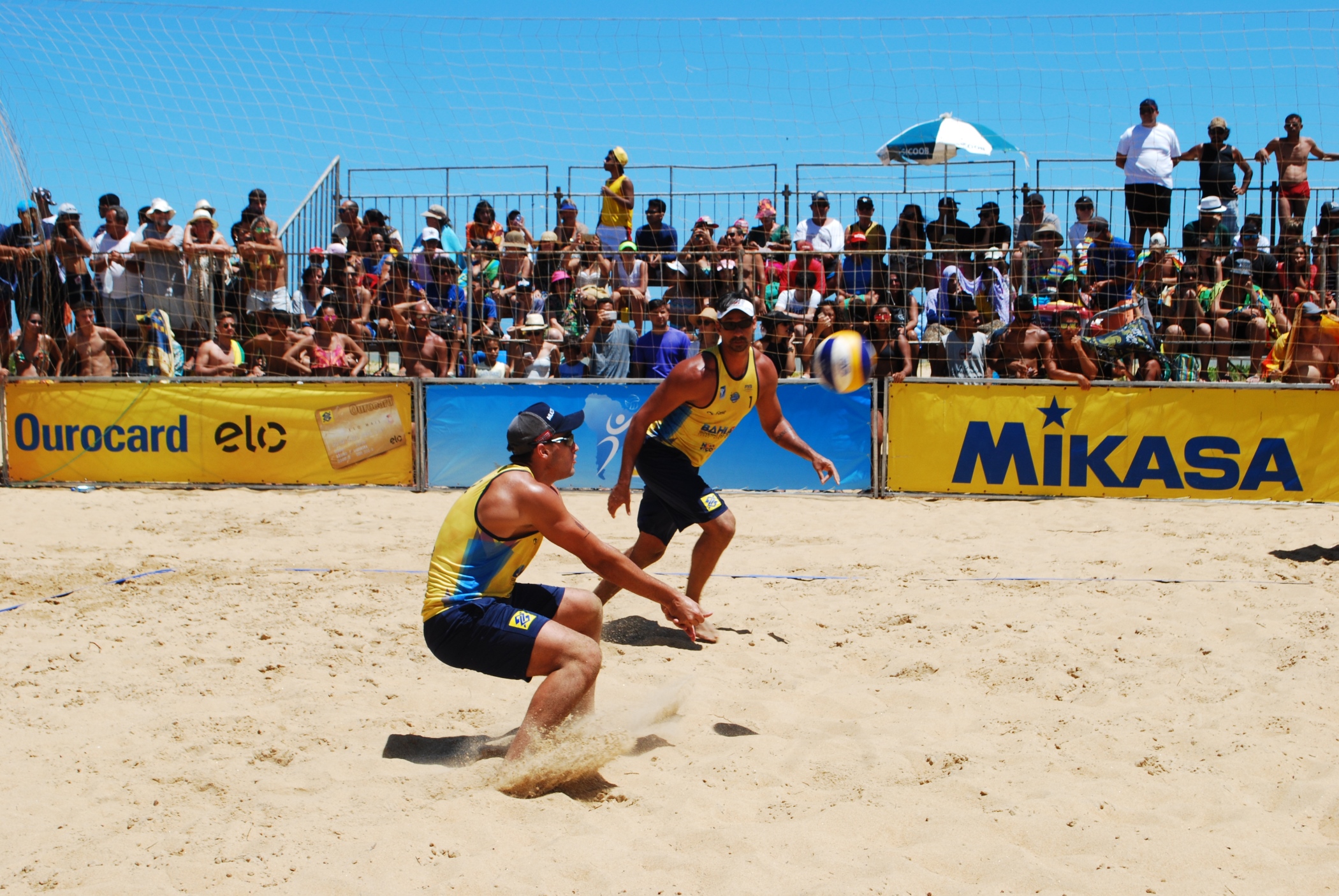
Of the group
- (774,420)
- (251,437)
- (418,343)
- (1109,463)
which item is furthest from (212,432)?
→ (1109,463)

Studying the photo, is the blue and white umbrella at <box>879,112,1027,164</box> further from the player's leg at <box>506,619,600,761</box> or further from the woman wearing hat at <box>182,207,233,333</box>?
the player's leg at <box>506,619,600,761</box>

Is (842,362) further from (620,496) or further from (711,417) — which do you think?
(620,496)

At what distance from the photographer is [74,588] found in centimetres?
576

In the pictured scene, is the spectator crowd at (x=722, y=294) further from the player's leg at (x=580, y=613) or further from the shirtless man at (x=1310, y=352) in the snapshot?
the player's leg at (x=580, y=613)

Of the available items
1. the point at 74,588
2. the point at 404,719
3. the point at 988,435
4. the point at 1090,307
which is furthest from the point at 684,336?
the point at 404,719

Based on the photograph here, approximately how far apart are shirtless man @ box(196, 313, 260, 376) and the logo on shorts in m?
7.24

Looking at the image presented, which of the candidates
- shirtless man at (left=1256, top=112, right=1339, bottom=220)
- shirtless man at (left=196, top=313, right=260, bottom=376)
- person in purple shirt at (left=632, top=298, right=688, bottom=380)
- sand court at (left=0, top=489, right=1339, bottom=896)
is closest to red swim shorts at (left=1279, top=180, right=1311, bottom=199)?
shirtless man at (left=1256, top=112, right=1339, bottom=220)

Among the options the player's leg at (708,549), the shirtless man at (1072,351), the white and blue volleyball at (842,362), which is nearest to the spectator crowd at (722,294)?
the shirtless man at (1072,351)

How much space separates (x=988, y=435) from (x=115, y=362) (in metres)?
7.70

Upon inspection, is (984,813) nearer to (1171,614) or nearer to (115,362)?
(1171,614)

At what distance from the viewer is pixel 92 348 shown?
9773 millimetres

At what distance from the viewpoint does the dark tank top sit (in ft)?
32.3

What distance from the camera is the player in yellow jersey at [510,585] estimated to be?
11.4ft

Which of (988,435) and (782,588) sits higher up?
(988,435)
